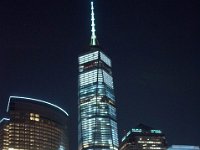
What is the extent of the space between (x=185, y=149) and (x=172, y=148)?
214cm

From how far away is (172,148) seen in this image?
197ft

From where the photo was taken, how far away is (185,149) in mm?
60844
